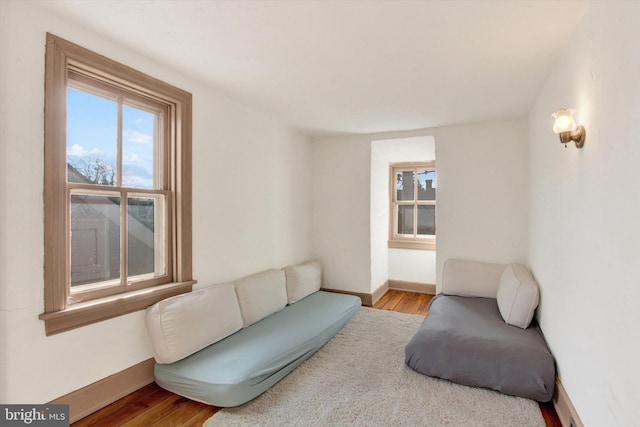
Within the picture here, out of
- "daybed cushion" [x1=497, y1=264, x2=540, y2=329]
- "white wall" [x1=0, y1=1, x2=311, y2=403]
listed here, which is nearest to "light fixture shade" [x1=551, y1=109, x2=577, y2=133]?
"daybed cushion" [x1=497, y1=264, x2=540, y2=329]

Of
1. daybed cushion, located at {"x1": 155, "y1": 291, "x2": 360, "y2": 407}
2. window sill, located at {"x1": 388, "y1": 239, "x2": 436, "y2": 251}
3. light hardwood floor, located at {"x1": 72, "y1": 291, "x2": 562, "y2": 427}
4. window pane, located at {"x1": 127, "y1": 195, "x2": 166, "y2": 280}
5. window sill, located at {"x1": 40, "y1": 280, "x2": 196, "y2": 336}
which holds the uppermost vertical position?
window pane, located at {"x1": 127, "y1": 195, "x2": 166, "y2": 280}

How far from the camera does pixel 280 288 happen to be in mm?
3332

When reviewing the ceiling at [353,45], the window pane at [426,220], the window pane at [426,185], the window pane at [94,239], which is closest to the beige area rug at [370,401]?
the window pane at [94,239]

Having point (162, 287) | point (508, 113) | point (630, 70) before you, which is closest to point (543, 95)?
point (508, 113)

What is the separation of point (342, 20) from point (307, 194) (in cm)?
284

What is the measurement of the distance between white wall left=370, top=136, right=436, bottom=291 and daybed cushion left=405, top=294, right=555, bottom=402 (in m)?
1.81

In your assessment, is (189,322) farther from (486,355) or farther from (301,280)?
(486,355)

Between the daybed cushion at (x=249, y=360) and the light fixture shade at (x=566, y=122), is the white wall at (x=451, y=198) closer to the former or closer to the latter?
the daybed cushion at (x=249, y=360)

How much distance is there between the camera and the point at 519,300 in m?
2.54

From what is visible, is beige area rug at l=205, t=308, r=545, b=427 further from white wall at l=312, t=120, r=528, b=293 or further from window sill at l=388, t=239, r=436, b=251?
window sill at l=388, t=239, r=436, b=251

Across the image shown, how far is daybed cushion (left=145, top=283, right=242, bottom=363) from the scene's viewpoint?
6.93 ft

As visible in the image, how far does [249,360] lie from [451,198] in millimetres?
2951

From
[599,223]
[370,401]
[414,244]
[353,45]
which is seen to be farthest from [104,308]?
[414,244]

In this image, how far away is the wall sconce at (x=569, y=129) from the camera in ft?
5.21
